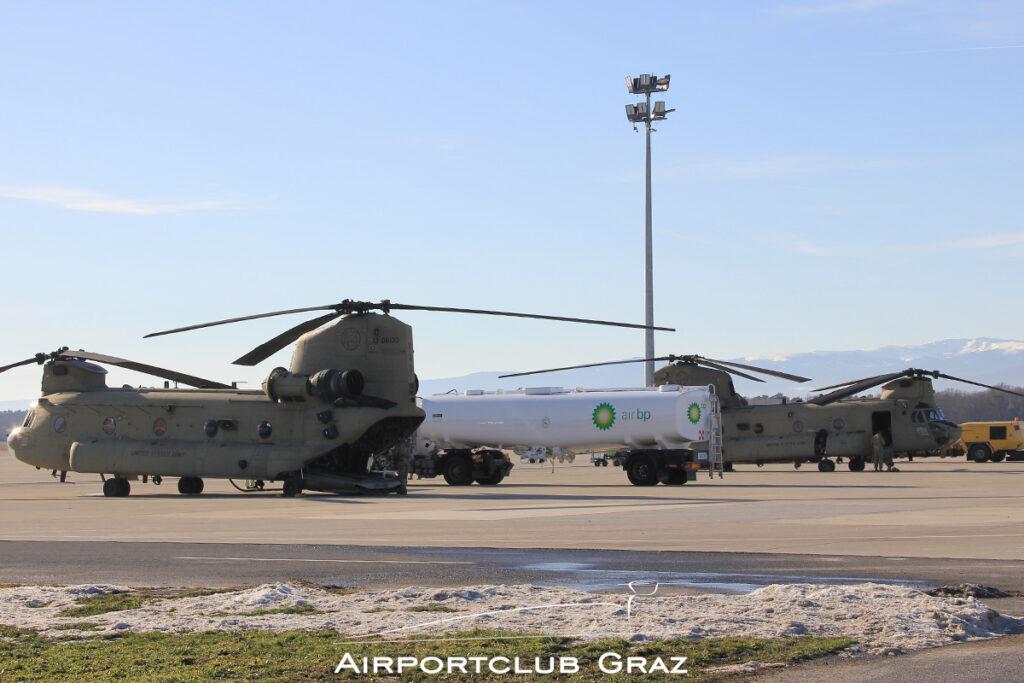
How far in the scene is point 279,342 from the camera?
31.7 m

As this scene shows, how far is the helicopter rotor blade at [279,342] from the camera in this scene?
31.2 meters

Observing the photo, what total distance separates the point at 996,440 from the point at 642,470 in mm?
38485

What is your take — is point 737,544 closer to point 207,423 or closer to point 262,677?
point 262,677

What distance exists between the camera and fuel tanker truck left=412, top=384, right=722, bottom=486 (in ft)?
130

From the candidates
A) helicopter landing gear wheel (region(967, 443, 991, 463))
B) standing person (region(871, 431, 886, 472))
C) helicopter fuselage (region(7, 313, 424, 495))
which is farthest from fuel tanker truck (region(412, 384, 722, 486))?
helicopter landing gear wheel (region(967, 443, 991, 463))

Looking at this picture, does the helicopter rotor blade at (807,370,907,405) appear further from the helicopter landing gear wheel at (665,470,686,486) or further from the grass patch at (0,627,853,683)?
the grass patch at (0,627,853,683)

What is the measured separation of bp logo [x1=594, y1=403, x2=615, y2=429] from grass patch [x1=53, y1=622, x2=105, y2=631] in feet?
107

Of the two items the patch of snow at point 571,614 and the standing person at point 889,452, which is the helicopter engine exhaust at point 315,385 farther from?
the standing person at point 889,452

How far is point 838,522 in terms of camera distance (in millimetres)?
20672

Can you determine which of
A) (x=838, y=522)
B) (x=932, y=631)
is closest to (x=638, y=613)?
(x=932, y=631)

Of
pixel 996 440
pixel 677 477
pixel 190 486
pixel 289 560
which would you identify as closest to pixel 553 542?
pixel 289 560

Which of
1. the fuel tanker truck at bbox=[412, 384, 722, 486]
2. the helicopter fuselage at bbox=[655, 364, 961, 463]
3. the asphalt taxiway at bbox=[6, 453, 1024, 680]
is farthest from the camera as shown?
the helicopter fuselage at bbox=[655, 364, 961, 463]

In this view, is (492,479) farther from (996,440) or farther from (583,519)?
(996,440)

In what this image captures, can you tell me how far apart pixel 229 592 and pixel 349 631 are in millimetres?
2576
